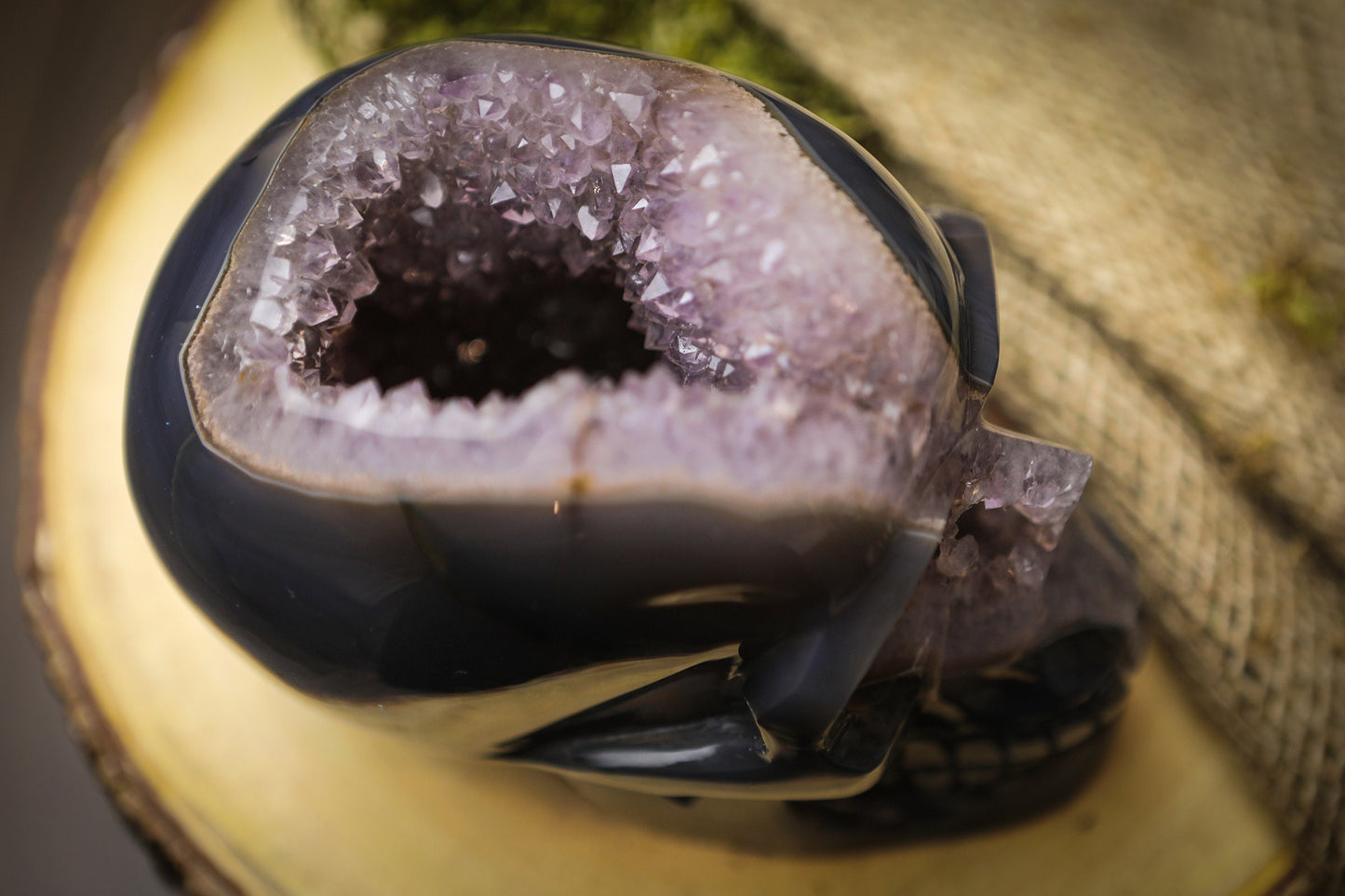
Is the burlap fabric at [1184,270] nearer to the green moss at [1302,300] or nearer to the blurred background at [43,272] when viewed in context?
the green moss at [1302,300]

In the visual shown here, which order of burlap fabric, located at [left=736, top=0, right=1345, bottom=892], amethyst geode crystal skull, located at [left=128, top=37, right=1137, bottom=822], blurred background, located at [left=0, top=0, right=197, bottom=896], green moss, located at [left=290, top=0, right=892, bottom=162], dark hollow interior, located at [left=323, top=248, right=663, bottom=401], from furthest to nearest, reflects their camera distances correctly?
blurred background, located at [left=0, top=0, right=197, bottom=896] → green moss, located at [left=290, top=0, right=892, bottom=162] → burlap fabric, located at [left=736, top=0, right=1345, bottom=892] → dark hollow interior, located at [left=323, top=248, right=663, bottom=401] → amethyst geode crystal skull, located at [left=128, top=37, right=1137, bottom=822]

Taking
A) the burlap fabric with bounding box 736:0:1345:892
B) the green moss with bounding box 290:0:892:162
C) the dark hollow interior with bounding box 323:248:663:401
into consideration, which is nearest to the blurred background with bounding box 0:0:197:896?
the green moss with bounding box 290:0:892:162

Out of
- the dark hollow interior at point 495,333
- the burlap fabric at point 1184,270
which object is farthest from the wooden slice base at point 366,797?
the dark hollow interior at point 495,333

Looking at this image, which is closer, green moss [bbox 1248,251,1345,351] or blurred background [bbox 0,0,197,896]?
green moss [bbox 1248,251,1345,351]

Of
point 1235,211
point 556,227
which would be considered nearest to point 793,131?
point 556,227

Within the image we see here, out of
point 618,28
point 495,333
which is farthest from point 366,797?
point 618,28

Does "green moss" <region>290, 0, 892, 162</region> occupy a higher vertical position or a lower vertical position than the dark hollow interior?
higher

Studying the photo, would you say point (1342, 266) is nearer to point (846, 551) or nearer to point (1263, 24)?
point (1263, 24)

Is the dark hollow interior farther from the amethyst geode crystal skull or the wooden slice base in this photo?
the wooden slice base
